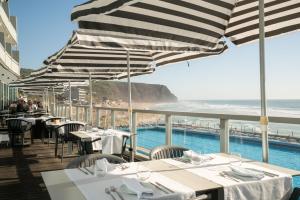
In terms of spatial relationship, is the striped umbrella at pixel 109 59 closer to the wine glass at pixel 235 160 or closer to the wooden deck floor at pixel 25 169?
the wooden deck floor at pixel 25 169

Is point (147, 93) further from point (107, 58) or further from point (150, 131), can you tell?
point (107, 58)

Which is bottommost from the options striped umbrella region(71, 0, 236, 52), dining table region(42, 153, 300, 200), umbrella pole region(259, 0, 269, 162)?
dining table region(42, 153, 300, 200)

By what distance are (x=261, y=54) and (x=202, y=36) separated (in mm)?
846

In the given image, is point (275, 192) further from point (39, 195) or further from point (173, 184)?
point (39, 195)

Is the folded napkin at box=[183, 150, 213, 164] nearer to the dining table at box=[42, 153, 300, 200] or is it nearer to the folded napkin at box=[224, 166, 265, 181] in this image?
the dining table at box=[42, 153, 300, 200]

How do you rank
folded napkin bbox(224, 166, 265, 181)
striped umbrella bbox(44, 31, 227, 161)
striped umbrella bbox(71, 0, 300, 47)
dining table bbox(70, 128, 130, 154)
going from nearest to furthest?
folded napkin bbox(224, 166, 265, 181)
striped umbrella bbox(71, 0, 300, 47)
dining table bbox(70, 128, 130, 154)
striped umbrella bbox(44, 31, 227, 161)

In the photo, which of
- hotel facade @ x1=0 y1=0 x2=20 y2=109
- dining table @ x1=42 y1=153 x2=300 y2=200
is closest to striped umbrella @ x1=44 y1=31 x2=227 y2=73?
dining table @ x1=42 y1=153 x2=300 y2=200

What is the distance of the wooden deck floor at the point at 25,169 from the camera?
4.31 metres

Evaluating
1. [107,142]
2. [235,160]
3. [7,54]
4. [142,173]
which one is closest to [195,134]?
[107,142]

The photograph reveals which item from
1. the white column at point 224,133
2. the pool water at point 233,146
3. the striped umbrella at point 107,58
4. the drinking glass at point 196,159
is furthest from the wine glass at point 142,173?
the striped umbrella at point 107,58

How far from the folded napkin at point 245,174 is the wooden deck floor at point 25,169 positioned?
8.83 ft

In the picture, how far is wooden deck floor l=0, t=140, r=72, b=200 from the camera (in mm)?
4312

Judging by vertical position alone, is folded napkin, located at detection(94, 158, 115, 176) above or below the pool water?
above

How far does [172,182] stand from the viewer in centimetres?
209
